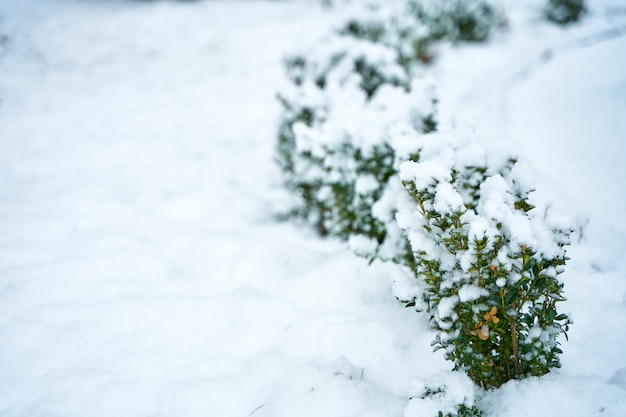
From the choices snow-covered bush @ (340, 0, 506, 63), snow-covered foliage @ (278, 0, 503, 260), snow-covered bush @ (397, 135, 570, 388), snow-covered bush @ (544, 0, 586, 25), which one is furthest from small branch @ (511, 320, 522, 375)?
snow-covered bush @ (544, 0, 586, 25)

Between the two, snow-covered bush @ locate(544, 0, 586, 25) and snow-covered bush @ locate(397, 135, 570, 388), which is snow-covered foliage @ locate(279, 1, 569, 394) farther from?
snow-covered bush @ locate(544, 0, 586, 25)

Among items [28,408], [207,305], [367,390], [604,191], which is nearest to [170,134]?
[207,305]

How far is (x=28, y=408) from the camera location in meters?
1.53

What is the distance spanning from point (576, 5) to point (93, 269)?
744cm

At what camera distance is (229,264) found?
2.35 m

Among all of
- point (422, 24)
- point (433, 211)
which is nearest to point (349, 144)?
point (433, 211)

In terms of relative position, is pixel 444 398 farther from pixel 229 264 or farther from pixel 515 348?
pixel 229 264

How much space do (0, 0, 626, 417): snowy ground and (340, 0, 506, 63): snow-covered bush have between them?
1.76ft

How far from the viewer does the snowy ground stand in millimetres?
1557

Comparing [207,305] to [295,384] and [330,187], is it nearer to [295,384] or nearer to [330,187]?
[295,384]

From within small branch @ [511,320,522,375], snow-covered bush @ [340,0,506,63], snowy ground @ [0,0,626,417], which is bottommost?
snowy ground @ [0,0,626,417]

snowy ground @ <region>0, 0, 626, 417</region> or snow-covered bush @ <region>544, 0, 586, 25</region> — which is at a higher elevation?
snow-covered bush @ <region>544, 0, 586, 25</region>

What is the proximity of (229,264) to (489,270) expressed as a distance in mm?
1548

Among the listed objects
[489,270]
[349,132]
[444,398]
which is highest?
[349,132]
